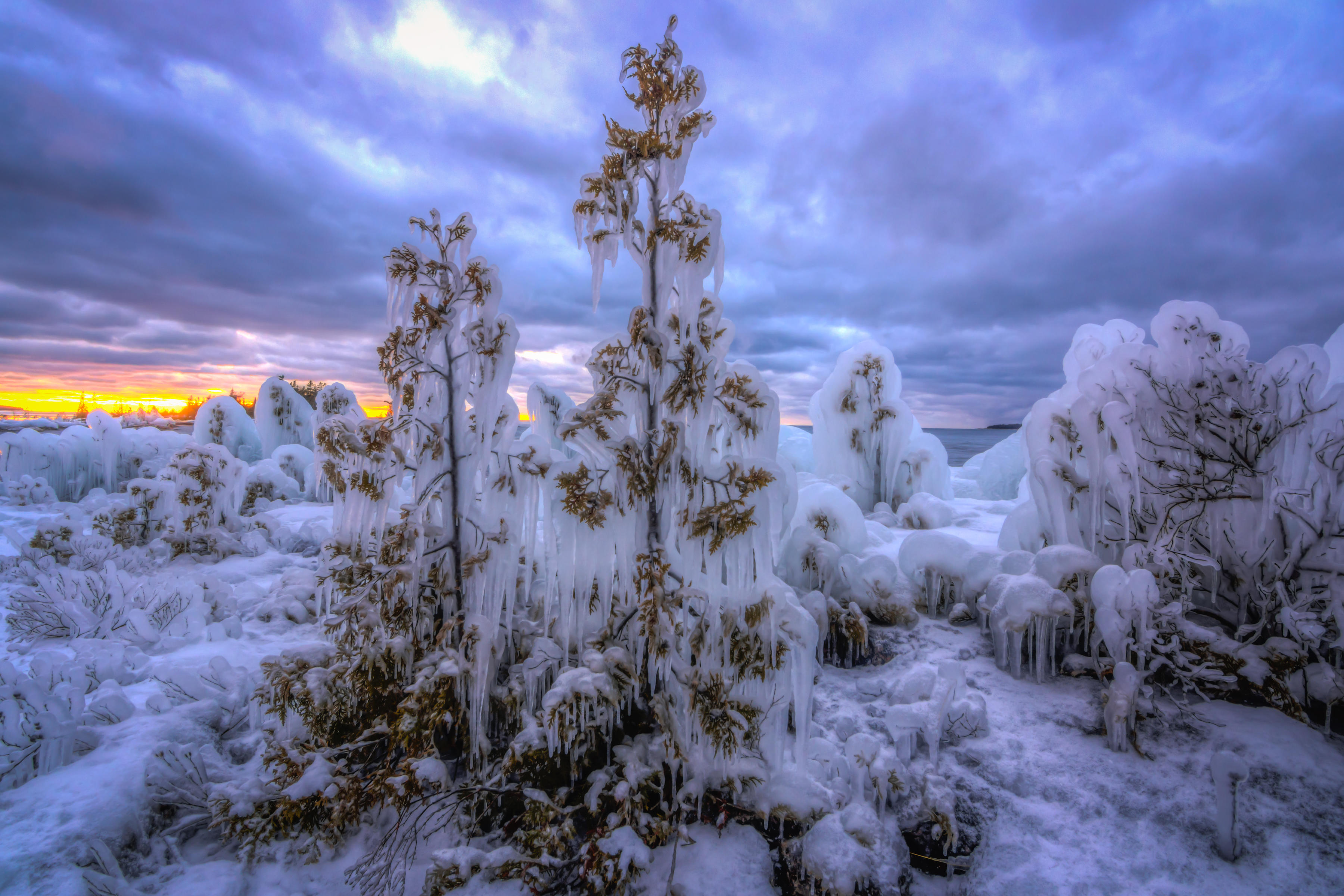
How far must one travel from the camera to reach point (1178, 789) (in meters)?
3.47

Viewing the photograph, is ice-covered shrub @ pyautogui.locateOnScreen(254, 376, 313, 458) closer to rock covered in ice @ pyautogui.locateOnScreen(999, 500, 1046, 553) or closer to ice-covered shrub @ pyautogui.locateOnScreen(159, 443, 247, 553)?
ice-covered shrub @ pyautogui.locateOnScreen(159, 443, 247, 553)

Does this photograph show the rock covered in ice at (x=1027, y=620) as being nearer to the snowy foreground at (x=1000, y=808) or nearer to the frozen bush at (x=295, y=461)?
the snowy foreground at (x=1000, y=808)

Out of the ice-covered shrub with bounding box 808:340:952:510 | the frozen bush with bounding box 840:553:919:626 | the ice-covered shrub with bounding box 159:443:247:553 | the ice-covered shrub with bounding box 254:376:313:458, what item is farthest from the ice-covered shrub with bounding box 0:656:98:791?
the ice-covered shrub with bounding box 254:376:313:458


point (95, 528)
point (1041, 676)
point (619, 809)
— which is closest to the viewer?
point (619, 809)

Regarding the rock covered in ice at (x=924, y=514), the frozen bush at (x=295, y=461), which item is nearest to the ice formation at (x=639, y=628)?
the rock covered in ice at (x=924, y=514)

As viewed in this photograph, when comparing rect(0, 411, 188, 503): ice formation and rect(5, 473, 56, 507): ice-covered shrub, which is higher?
rect(0, 411, 188, 503): ice formation

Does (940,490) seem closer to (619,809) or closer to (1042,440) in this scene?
(1042,440)

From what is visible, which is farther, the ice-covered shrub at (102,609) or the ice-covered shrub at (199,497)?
the ice-covered shrub at (199,497)

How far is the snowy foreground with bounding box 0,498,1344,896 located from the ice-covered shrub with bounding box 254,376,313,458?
36.7ft

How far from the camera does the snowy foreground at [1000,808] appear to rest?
2676 mm

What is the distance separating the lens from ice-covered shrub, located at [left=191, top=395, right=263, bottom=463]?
13352 millimetres

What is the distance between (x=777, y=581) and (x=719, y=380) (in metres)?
1.48

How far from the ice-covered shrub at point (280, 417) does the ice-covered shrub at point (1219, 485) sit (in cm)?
1729

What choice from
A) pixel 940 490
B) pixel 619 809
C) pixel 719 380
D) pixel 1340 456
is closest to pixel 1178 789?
pixel 1340 456
